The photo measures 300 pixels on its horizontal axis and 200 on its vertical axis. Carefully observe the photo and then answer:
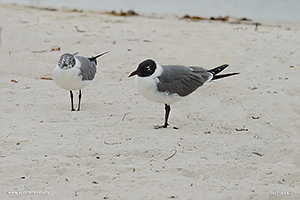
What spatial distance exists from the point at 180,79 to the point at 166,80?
224 mm

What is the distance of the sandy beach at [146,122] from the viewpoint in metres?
3.16

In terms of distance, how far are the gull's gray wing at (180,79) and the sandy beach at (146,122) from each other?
0.43 metres

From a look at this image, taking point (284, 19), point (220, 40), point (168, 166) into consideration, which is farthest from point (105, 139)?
point (284, 19)

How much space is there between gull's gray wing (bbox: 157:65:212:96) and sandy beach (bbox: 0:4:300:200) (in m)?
0.43

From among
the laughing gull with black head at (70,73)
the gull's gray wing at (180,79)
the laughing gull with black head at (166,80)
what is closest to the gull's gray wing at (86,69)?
the laughing gull with black head at (70,73)

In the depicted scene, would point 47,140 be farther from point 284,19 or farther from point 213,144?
point 284,19

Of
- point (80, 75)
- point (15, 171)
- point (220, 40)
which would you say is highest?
point (220, 40)

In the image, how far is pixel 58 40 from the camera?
7.62 meters

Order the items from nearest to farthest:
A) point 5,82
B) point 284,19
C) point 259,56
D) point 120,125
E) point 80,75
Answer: point 120,125
point 80,75
point 5,82
point 259,56
point 284,19

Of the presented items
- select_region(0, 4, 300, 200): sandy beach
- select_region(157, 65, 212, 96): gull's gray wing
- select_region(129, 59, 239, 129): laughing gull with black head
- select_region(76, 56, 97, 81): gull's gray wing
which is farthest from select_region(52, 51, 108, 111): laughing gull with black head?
select_region(157, 65, 212, 96): gull's gray wing

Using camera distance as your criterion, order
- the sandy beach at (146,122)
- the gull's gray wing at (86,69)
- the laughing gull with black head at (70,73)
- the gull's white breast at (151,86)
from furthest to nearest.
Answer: the gull's gray wing at (86,69), the laughing gull with black head at (70,73), the gull's white breast at (151,86), the sandy beach at (146,122)

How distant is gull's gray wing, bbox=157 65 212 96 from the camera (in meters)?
4.33

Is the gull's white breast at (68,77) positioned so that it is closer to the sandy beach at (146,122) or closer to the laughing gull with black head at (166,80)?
the sandy beach at (146,122)

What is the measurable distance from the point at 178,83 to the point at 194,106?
2.72 feet
